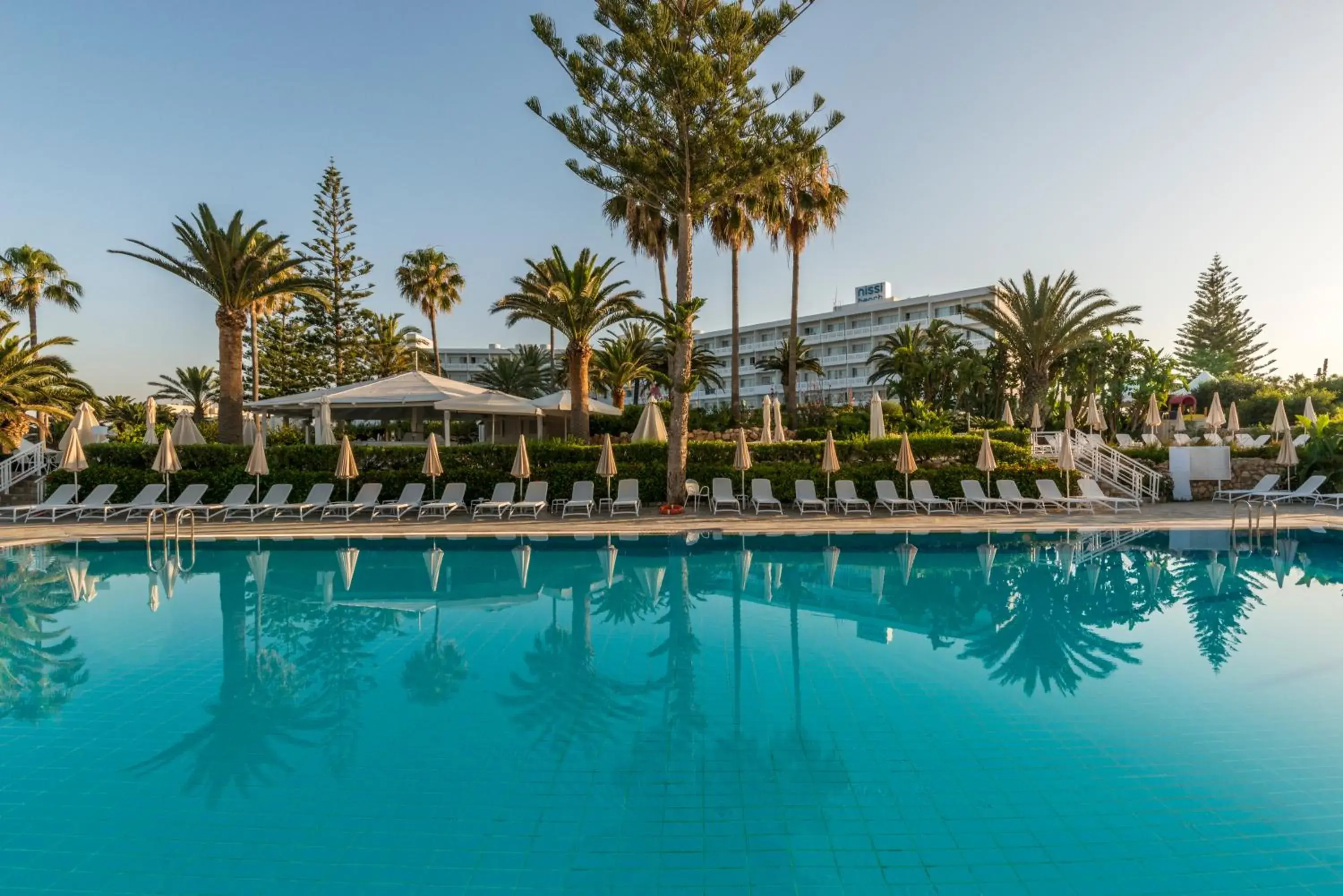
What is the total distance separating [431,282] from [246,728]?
3037 centimetres

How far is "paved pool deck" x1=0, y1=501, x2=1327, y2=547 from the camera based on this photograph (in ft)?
42.5

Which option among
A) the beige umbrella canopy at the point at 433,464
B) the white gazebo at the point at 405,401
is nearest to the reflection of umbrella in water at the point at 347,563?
the beige umbrella canopy at the point at 433,464

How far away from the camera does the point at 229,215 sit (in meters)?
18.0

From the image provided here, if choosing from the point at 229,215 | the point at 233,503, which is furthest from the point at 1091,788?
the point at 229,215

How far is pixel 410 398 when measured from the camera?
18.2m

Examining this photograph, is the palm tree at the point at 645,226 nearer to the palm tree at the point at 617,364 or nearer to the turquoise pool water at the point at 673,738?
the palm tree at the point at 617,364

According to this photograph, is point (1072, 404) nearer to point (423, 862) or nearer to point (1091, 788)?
point (1091, 788)

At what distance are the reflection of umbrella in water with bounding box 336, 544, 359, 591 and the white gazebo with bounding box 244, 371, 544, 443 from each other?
22.3 ft

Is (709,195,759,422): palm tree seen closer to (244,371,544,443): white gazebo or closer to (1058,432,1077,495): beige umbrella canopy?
(244,371,544,443): white gazebo

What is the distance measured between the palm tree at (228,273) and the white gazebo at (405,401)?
1423mm

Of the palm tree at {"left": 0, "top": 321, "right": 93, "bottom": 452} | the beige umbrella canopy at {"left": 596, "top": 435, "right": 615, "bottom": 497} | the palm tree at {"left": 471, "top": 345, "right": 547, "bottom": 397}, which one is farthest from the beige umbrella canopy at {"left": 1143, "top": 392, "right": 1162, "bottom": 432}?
the palm tree at {"left": 0, "top": 321, "right": 93, "bottom": 452}

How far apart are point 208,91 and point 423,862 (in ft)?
57.8

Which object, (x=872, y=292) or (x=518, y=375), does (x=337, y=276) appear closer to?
(x=518, y=375)

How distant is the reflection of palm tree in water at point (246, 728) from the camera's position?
418 cm
